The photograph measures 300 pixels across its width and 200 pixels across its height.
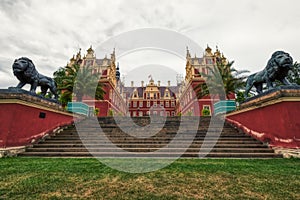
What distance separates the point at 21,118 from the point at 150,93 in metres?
38.7

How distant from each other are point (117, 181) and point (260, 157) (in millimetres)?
5164

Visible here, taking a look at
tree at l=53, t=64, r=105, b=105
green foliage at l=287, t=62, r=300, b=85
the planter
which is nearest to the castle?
tree at l=53, t=64, r=105, b=105

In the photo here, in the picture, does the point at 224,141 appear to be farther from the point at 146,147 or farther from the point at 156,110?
the point at 156,110

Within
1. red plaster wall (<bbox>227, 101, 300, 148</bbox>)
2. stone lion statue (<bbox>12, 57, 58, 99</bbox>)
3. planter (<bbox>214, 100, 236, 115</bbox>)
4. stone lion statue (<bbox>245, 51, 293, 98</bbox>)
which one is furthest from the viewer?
planter (<bbox>214, 100, 236, 115</bbox>)

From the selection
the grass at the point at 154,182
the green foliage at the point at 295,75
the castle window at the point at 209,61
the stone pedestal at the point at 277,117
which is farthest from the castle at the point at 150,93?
the grass at the point at 154,182

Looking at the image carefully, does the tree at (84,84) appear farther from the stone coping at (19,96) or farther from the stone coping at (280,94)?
the stone coping at (280,94)

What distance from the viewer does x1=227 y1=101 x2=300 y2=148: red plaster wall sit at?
559 cm

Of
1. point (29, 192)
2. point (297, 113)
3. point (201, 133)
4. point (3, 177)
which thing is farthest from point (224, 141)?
point (3, 177)

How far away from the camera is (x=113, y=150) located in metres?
6.32

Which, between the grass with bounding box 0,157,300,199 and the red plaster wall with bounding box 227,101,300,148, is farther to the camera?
the red plaster wall with bounding box 227,101,300,148

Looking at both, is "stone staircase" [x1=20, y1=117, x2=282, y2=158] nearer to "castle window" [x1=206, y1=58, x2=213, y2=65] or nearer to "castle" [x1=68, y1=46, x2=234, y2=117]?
"castle" [x1=68, y1=46, x2=234, y2=117]

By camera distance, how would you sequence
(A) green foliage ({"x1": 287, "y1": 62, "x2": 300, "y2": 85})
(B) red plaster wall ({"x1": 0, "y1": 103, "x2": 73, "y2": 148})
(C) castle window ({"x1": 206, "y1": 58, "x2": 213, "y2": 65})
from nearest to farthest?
(B) red plaster wall ({"x1": 0, "y1": 103, "x2": 73, "y2": 148}) → (A) green foliage ({"x1": 287, "y1": 62, "x2": 300, "y2": 85}) → (C) castle window ({"x1": 206, "y1": 58, "x2": 213, "y2": 65})

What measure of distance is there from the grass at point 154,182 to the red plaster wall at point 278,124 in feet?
5.29

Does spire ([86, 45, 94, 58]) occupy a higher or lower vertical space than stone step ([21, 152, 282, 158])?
higher
